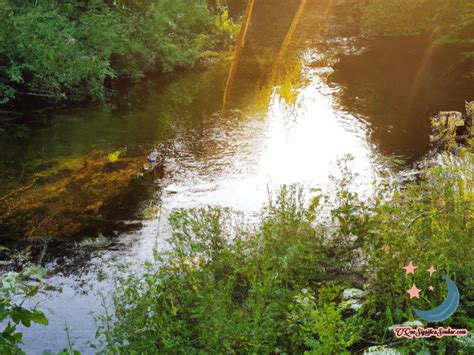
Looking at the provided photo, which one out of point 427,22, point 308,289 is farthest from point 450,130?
point 427,22

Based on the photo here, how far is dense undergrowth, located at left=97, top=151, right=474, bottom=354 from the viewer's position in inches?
144

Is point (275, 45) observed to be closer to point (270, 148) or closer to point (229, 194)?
point (270, 148)

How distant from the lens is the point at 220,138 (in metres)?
10.4

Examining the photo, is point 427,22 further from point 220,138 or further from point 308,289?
point 308,289

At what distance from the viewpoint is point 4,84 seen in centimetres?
1156

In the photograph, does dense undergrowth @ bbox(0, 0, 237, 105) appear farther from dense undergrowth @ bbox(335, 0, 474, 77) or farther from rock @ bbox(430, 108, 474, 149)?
rock @ bbox(430, 108, 474, 149)

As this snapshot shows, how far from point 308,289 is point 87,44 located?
10.7 metres

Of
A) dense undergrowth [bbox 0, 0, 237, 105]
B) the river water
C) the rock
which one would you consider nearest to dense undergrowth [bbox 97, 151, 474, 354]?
the river water

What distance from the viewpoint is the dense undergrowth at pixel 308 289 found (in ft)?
12.0

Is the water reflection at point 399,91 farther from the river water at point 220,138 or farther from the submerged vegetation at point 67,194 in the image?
the submerged vegetation at point 67,194

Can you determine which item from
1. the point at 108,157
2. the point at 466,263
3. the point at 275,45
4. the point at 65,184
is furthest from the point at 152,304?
the point at 275,45

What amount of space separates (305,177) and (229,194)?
1.38 meters

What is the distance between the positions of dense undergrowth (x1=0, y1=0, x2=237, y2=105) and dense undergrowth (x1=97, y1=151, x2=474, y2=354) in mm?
8052

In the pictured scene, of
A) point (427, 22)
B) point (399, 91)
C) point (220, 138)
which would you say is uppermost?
point (427, 22)
